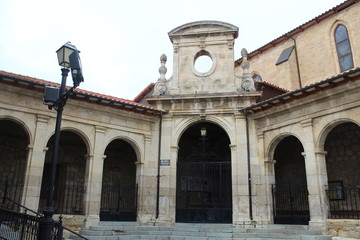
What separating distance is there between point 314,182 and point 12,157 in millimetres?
11269

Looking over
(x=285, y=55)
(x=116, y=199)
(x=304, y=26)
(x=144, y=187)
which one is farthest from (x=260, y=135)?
(x=304, y=26)

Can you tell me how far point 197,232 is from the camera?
10852mm

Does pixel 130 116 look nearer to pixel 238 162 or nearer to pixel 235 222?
pixel 238 162

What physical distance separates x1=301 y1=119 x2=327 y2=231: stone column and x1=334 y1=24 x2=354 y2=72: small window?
7714 millimetres

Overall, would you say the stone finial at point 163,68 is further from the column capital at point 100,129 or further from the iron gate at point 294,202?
the iron gate at point 294,202

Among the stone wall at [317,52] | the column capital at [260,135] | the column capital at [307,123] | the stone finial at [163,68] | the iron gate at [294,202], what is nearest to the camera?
the column capital at [307,123]

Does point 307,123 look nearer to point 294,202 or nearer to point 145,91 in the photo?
point 294,202

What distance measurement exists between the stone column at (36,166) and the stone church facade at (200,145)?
31 millimetres

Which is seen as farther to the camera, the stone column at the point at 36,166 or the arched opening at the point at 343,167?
the arched opening at the point at 343,167

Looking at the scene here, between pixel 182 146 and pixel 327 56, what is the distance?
9.19m

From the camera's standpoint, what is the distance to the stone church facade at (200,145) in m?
10.7

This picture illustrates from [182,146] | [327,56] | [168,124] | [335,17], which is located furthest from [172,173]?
[335,17]

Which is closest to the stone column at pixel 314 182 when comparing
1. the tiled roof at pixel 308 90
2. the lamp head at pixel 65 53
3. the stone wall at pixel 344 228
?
the stone wall at pixel 344 228

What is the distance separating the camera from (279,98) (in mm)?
11531
